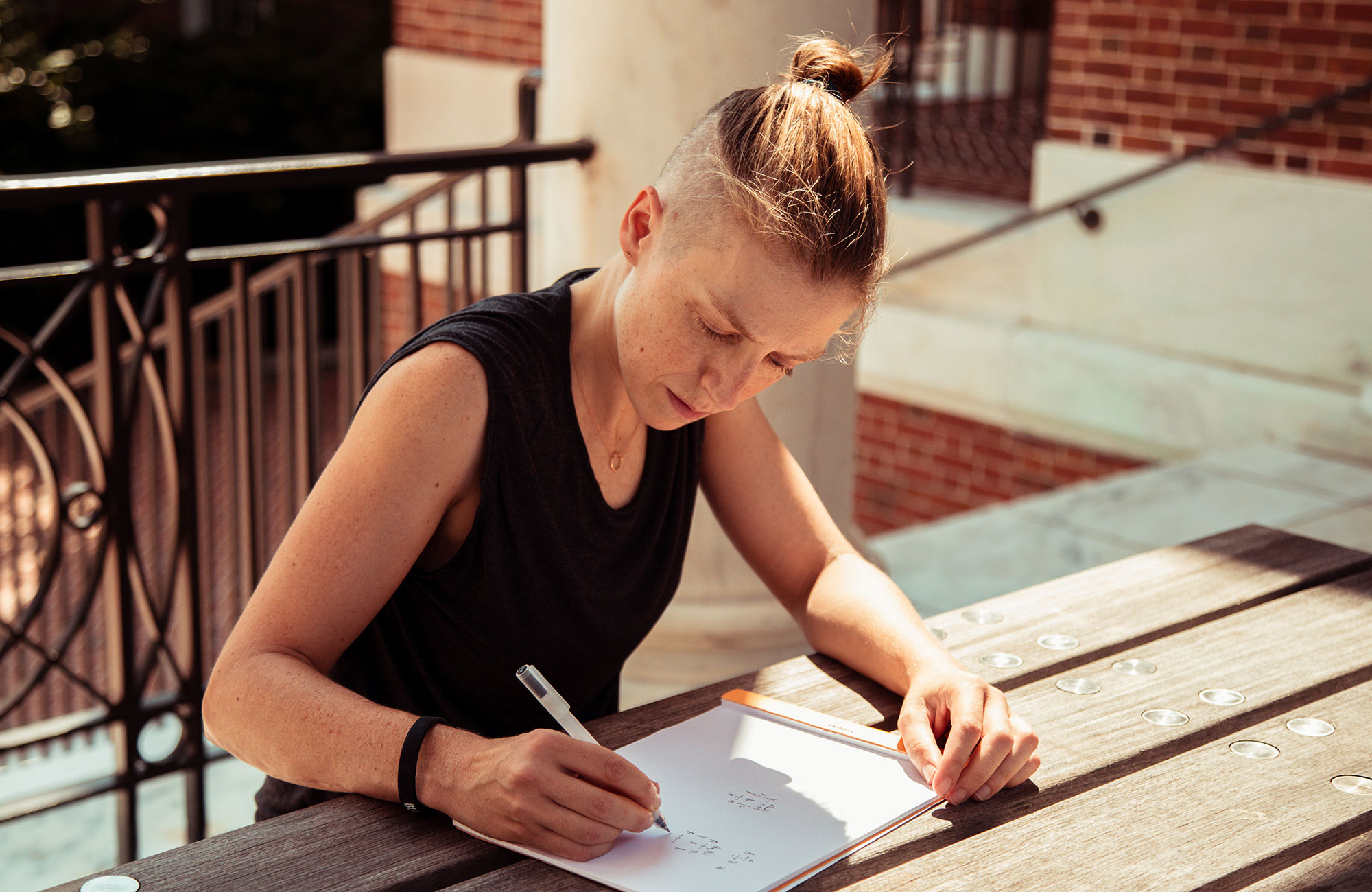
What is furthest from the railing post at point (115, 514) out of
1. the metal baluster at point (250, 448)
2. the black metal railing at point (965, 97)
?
the black metal railing at point (965, 97)

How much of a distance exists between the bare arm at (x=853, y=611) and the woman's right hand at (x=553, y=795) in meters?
0.32

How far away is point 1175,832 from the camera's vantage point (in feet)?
4.05

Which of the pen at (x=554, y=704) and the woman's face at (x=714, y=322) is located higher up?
the woman's face at (x=714, y=322)

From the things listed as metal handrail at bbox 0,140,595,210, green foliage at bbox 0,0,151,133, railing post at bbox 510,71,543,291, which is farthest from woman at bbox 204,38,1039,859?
green foliage at bbox 0,0,151,133

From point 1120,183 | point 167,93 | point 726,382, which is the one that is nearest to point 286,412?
point 726,382

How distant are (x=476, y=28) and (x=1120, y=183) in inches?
150

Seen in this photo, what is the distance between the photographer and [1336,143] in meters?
5.01

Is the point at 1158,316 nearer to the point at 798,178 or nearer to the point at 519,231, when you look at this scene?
the point at 519,231

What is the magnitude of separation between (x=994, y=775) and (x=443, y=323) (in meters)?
0.72

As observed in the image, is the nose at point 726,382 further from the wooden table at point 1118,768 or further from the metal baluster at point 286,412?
the metal baluster at point 286,412

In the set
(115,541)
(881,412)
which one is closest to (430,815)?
(115,541)

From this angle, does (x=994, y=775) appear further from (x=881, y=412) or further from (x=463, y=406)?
(x=881, y=412)

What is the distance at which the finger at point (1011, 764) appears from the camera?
1.31 metres

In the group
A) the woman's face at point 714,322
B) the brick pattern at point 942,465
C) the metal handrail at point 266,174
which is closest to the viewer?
the woman's face at point 714,322
